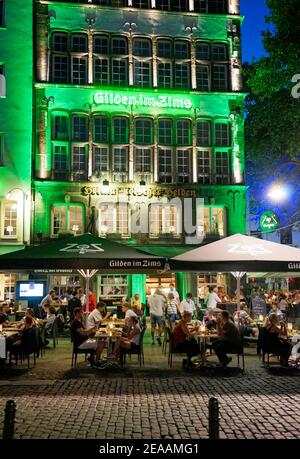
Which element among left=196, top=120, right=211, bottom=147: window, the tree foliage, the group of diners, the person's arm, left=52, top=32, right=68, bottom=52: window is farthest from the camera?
left=196, top=120, right=211, bottom=147: window

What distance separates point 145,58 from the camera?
27984 mm

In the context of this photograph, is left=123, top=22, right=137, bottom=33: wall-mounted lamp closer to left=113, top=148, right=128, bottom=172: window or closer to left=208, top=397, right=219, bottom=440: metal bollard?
left=113, top=148, right=128, bottom=172: window

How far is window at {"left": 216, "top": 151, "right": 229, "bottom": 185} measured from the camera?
28047 mm

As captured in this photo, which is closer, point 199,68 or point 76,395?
point 76,395

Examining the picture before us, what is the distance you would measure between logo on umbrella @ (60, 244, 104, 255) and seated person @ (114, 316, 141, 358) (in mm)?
1897

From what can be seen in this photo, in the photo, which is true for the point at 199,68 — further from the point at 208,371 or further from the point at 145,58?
the point at 208,371

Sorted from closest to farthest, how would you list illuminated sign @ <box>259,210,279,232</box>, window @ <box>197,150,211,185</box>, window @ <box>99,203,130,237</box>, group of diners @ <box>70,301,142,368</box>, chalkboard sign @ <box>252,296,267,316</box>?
group of diners @ <box>70,301,142,368</box> < chalkboard sign @ <box>252,296,267,316</box> < window @ <box>99,203,130,237</box> < illuminated sign @ <box>259,210,279,232</box> < window @ <box>197,150,211,185</box>

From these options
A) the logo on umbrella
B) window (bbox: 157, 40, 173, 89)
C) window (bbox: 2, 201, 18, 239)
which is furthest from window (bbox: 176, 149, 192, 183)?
the logo on umbrella

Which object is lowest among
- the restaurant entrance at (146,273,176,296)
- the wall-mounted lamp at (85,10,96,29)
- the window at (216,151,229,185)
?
the restaurant entrance at (146,273,176,296)

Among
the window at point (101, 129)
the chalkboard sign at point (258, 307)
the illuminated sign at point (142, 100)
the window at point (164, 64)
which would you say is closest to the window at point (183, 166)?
the illuminated sign at point (142, 100)

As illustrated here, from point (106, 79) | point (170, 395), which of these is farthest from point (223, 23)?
point (170, 395)

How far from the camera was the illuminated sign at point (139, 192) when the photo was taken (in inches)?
1045

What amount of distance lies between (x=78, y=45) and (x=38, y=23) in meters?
2.28

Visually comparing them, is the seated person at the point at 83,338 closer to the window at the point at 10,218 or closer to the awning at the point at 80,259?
the awning at the point at 80,259
